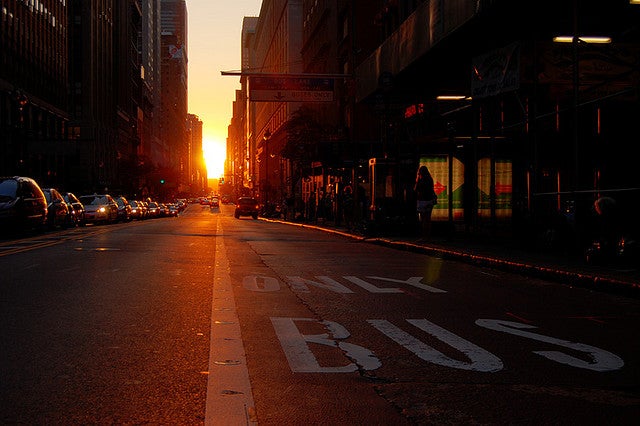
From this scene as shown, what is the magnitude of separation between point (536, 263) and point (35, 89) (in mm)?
73698

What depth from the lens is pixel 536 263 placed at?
12789 mm

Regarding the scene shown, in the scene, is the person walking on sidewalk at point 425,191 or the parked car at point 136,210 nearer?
the person walking on sidewalk at point 425,191

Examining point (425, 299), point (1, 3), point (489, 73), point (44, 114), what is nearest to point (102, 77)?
point (44, 114)

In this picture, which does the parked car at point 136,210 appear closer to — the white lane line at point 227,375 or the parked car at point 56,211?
the parked car at point 56,211

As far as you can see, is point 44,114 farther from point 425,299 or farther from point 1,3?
point 425,299

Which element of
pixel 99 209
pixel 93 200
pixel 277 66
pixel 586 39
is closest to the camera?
pixel 586 39

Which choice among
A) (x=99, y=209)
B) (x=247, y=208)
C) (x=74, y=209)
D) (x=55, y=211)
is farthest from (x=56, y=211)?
(x=247, y=208)

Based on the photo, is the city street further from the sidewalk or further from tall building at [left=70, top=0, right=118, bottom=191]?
tall building at [left=70, top=0, right=118, bottom=191]

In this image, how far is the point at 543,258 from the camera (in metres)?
13.8

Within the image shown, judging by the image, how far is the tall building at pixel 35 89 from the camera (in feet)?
222

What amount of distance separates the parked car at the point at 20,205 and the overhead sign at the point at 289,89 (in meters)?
12.7

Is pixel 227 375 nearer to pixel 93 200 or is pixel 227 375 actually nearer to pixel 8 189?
pixel 8 189

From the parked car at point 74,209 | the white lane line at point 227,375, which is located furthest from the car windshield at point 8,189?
the white lane line at point 227,375

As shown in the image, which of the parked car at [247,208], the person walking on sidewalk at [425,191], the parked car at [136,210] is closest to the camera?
the person walking on sidewalk at [425,191]
